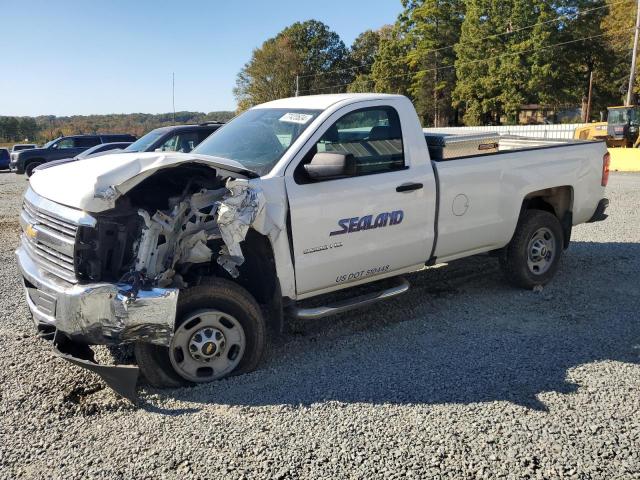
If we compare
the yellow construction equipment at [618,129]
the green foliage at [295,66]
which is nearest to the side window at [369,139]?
the yellow construction equipment at [618,129]

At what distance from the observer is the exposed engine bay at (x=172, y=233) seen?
3.64 metres

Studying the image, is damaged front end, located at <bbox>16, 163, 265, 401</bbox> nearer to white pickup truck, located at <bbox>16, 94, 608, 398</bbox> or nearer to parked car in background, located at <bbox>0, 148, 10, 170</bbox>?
white pickup truck, located at <bbox>16, 94, 608, 398</bbox>

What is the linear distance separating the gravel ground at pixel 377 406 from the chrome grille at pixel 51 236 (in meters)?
0.88

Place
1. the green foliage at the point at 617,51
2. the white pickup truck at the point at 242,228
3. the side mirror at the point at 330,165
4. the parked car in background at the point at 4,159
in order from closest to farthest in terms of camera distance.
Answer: the white pickup truck at the point at 242,228
the side mirror at the point at 330,165
the parked car in background at the point at 4,159
the green foliage at the point at 617,51

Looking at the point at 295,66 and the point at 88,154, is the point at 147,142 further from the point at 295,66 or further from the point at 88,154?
the point at 295,66

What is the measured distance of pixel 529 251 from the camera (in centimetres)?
591

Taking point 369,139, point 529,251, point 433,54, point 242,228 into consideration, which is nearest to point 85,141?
point 369,139

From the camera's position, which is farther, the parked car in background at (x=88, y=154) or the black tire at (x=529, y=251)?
the parked car in background at (x=88, y=154)

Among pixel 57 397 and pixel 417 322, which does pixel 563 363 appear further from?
pixel 57 397

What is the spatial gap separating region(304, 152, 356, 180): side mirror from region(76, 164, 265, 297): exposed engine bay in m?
0.49

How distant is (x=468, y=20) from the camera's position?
50.3m

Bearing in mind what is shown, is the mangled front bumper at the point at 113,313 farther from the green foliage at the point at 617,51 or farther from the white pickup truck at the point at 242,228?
the green foliage at the point at 617,51

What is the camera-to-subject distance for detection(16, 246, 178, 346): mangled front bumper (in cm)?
342

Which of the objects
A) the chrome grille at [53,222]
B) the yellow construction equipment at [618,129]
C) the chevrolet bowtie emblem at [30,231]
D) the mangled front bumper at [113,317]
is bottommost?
the mangled front bumper at [113,317]
